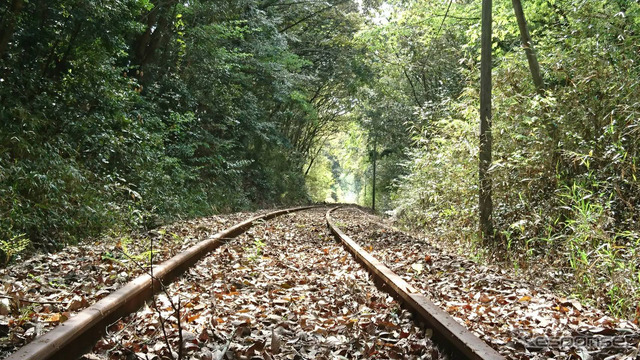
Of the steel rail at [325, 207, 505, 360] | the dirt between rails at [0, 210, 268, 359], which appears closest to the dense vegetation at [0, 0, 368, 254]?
the dirt between rails at [0, 210, 268, 359]

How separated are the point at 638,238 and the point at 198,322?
4.18 m

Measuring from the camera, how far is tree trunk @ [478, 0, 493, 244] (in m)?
6.56

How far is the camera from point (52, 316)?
279 cm

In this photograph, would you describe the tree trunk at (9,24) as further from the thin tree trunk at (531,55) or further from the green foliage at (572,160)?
the thin tree trunk at (531,55)

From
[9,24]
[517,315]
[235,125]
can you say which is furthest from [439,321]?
[235,125]

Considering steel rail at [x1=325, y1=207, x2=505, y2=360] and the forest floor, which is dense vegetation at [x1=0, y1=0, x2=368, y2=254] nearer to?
the forest floor

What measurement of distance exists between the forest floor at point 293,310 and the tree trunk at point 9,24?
393 centimetres

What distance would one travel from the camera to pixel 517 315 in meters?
3.28

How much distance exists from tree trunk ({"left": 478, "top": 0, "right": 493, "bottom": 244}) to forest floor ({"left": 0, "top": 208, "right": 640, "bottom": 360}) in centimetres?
132

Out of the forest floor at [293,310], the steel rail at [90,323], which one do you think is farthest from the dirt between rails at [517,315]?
the steel rail at [90,323]

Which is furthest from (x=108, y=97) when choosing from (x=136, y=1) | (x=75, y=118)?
(x=136, y=1)

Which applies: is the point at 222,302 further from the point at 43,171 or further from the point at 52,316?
the point at 43,171

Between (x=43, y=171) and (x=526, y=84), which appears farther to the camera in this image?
(x=526, y=84)

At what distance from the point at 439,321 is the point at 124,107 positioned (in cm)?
916
